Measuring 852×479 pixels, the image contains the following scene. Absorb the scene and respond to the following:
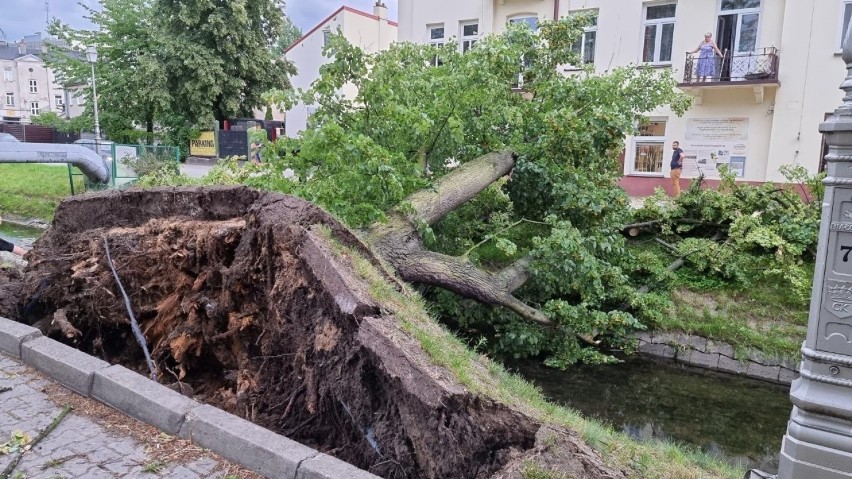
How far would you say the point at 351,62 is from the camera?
7863mm

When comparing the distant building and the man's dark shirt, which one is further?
the distant building

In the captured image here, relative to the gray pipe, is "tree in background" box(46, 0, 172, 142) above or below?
above

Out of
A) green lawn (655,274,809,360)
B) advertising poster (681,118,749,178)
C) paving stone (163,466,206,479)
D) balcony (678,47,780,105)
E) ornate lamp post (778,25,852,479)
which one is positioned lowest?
green lawn (655,274,809,360)

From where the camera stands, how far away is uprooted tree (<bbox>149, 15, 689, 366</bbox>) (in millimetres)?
6973

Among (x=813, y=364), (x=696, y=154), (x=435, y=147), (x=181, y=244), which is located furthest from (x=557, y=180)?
(x=696, y=154)

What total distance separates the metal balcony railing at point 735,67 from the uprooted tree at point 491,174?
667 centimetres

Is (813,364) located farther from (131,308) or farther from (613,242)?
(613,242)

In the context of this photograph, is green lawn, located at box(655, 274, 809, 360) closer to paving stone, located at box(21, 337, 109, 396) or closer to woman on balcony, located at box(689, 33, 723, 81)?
paving stone, located at box(21, 337, 109, 396)

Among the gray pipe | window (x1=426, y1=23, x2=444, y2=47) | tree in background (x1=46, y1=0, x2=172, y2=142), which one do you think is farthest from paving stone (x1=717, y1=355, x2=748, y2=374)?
tree in background (x1=46, y1=0, x2=172, y2=142)

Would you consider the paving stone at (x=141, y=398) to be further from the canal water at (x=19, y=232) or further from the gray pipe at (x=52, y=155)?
the gray pipe at (x=52, y=155)

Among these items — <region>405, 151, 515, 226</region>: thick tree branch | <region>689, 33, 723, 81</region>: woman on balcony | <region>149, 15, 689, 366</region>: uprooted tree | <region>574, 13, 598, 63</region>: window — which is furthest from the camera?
<region>574, 13, 598, 63</region>: window

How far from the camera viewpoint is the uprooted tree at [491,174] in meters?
6.97

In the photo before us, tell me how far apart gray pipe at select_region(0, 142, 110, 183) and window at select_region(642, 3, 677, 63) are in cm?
1509

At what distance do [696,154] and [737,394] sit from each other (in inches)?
411
